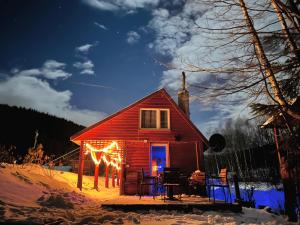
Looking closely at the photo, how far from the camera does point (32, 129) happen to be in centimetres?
3200

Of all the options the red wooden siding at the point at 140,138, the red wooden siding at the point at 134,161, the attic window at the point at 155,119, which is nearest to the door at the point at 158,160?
the red wooden siding at the point at 140,138

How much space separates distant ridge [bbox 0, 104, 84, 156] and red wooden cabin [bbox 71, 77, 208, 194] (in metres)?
17.1

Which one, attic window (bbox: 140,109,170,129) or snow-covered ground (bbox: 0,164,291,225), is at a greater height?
attic window (bbox: 140,109,170,129)

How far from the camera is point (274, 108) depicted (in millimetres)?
5746

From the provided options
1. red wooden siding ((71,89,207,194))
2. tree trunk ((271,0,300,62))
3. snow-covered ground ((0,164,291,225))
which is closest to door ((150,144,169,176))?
red wooden siding ((71,89,207,194))

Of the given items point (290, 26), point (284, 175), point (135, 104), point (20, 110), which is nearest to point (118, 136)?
point (135, 104)

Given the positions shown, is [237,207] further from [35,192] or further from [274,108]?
[35,192]

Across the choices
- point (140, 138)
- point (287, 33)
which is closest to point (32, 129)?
point (140, 138)

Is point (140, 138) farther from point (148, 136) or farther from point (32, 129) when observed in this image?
point (32, 129)

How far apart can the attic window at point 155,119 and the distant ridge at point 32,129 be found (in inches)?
737

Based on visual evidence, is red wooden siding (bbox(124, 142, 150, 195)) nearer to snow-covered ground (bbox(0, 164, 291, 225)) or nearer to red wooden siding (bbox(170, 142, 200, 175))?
red wooden siding (bbox(170, 142, 200, 175))

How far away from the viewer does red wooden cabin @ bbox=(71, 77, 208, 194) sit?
1422 centimetres

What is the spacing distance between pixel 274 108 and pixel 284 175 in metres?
4.74

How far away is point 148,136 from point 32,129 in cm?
2283
